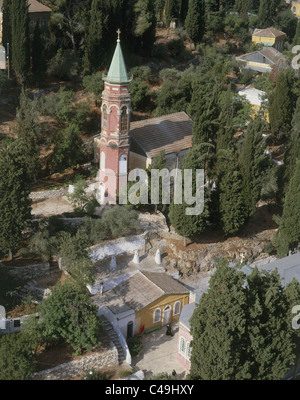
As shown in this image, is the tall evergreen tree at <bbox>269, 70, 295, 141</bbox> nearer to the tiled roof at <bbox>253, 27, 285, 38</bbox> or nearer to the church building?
the church building

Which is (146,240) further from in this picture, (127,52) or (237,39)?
(237,39)

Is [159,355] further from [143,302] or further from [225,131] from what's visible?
[225,131]

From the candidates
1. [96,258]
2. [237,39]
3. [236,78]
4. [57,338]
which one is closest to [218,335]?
[57,338]

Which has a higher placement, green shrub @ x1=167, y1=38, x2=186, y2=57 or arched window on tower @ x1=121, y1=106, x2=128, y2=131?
green shrub @ x1=167, y1=38, x2=186, y2=57

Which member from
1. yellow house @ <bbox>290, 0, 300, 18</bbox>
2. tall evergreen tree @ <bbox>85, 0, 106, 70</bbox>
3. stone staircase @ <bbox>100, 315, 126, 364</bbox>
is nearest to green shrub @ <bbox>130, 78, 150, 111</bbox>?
tall evergreen tree @ <bbox>85, 0, 106, 70</bbox>

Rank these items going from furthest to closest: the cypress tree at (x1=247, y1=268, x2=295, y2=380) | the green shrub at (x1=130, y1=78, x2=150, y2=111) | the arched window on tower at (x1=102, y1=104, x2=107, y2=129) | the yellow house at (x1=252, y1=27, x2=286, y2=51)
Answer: the yellow house at (x1=252, y1=27, x2=286, y2=51), the green shrub at (x1=130, y1=78, x2=150, y2=111), the arched window on tower at (x1=102, y1=104, x2=107, y2=129), the cypress tree at (x1=247, y1=268, x2=295, y2=380)

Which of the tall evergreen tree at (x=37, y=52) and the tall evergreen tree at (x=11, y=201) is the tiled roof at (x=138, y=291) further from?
the tall evergreen tree at (x=37, y=52)

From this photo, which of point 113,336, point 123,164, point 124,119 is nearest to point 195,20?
point 124,119
